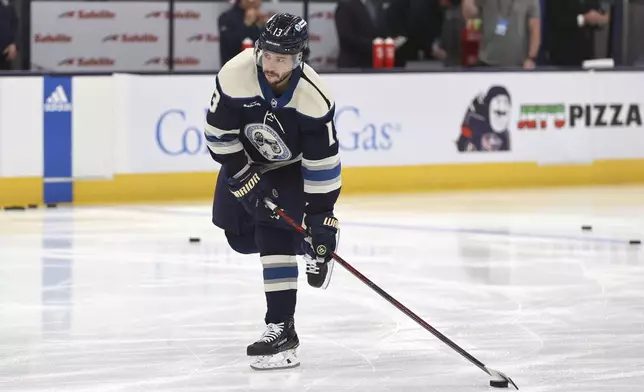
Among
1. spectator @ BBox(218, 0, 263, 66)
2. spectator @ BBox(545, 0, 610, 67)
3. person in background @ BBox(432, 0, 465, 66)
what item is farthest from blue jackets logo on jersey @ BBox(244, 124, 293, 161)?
spectator @ BBox(545, 0, 610, 67)

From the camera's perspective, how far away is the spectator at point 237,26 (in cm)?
1083

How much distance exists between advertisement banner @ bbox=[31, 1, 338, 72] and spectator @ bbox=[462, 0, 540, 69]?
1.46 m

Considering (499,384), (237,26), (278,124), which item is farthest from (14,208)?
(499,384)

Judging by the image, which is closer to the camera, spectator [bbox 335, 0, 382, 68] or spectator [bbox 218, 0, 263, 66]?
spectator [bbox 218, 0, 263, 66]

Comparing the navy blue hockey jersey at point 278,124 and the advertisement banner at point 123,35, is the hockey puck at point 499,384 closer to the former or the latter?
the navy blue hockey jersey at point 278,124

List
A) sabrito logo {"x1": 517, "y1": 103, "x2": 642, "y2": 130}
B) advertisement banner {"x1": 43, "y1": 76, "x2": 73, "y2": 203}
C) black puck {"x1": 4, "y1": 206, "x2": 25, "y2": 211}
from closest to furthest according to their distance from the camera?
black puck {"x1": 4, "y1": 206, "x2": 25, "y2": 211} → advertisement banner {"x1": 43, "y1": 76, "x2": 73, "y2": 203} → sabrito logo {"x1": 517, "y1": 103, "x2": 642, "y2": 130}

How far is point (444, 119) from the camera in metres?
11.1

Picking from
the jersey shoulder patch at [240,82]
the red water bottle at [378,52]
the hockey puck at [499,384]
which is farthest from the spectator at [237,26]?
the hockey puck at [499,384]

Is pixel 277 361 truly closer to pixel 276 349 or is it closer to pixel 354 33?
pixel 276 349

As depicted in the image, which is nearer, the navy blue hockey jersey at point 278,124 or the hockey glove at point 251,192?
the navy blue hockey jersey at point 278,124

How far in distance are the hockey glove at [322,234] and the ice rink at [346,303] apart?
43 centimetres

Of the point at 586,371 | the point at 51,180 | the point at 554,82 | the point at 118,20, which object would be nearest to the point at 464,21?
the point at 554,82

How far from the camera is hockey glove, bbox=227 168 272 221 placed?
16.1 ft

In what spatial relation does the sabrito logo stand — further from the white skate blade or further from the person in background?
the white skate blade
